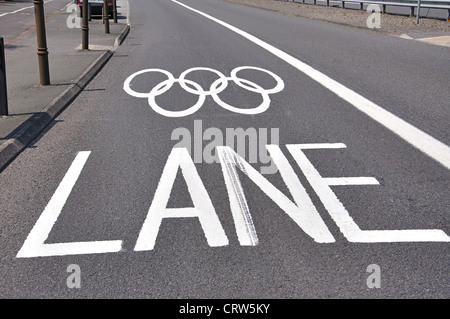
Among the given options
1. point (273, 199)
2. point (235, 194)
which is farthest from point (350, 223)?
point (235, 194)

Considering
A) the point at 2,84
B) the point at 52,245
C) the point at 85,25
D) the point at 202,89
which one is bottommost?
the point at 52,245

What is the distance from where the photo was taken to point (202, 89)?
Answer: 9.85m

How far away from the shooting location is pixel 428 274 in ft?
12.0

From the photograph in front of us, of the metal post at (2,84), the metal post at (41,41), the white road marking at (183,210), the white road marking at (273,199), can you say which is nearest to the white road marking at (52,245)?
the white road marking at (183,210)

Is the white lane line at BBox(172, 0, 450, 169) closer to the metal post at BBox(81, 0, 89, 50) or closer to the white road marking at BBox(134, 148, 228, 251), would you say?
the white road marking at BBox(134, 148, 228, 251)

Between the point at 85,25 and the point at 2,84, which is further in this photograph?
the point at 85,25

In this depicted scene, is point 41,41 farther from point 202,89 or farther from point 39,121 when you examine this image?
point 202,89

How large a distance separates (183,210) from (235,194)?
1.89 ft

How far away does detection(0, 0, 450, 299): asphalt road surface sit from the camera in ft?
12.1

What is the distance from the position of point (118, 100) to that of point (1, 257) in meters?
5.39

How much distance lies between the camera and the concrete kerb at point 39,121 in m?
6.28

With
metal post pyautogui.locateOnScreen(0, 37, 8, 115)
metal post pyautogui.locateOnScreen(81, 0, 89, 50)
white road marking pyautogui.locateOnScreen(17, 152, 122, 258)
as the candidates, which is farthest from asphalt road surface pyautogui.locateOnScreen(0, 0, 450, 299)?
metal post pyautogui.locateOnScreen(81, 0, 89, 50)

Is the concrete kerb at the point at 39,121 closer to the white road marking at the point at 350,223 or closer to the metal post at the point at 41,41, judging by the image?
the metal post at the point at 41,41
